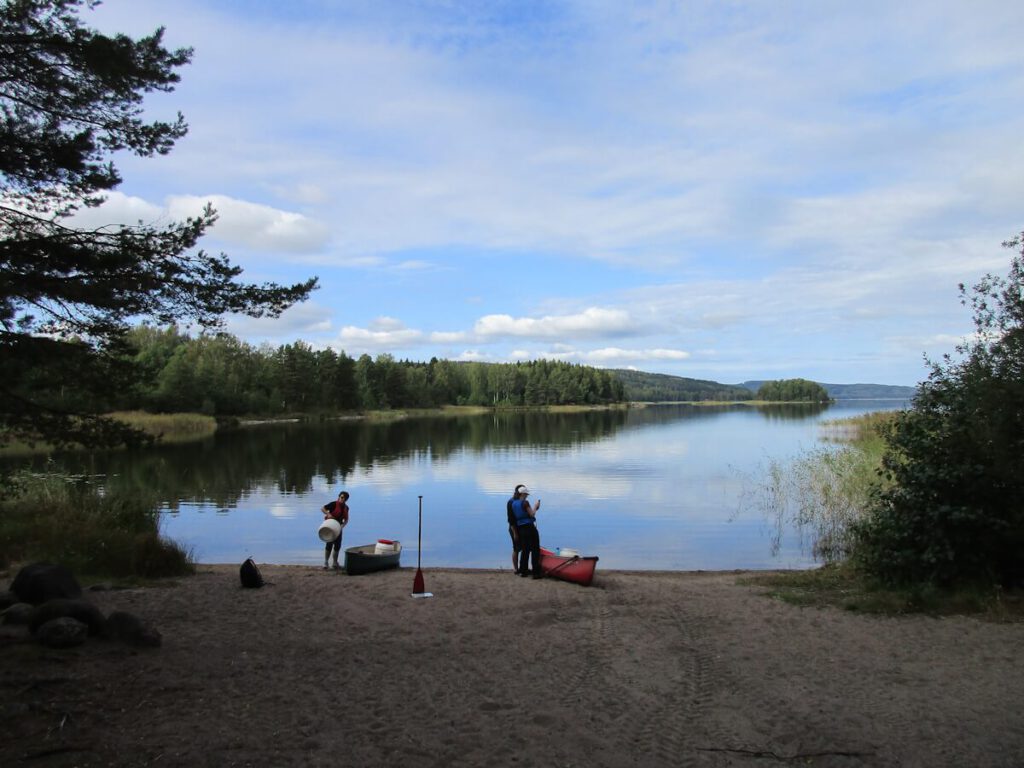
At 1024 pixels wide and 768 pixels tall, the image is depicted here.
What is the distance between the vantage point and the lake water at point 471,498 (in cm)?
1820

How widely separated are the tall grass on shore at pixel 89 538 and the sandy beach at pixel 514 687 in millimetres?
1930

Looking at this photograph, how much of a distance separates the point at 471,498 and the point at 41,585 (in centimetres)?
1855

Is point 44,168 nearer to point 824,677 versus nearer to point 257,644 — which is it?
point 257,644

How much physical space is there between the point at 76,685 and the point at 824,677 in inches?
280

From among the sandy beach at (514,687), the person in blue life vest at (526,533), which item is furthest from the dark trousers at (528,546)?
the sandy beach at (514,687)

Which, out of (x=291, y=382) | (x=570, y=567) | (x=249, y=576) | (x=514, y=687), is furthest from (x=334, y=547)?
(x=291, y=382)

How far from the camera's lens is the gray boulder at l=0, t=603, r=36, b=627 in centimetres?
767

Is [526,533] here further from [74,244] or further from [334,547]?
[74,244]

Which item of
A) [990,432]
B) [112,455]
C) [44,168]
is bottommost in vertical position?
[112,455]

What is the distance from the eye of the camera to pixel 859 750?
564cm

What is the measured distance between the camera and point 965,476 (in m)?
10.3

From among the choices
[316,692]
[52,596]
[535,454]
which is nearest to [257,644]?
[316,692]

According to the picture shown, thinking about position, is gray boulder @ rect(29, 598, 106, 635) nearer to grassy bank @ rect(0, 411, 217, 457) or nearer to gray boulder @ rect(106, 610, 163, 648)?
gray boulder @ rect(106, 610, 163, 648)

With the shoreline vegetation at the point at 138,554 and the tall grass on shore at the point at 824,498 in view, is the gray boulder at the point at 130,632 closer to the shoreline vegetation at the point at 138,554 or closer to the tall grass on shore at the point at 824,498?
the shoreline vegetation at the point at 138,554
